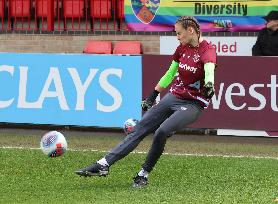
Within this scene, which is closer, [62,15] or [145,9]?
[145,9]

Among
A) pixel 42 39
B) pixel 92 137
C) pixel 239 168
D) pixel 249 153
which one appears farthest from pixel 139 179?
pixel 42 39

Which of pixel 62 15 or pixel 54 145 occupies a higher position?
pixel 62 15

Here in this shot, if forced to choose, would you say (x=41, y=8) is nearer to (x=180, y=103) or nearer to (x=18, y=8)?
(x=18, y=8)

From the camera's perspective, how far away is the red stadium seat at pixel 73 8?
21234 millimetres

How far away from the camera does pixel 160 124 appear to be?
435 inches

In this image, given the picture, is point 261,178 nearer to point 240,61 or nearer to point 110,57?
point 240,61

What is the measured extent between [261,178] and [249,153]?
2760mm

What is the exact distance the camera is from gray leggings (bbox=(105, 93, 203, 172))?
10.8 m

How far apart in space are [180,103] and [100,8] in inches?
408

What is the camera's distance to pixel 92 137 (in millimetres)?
16688

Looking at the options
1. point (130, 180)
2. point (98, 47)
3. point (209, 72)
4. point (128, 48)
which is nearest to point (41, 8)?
point (98, 47)

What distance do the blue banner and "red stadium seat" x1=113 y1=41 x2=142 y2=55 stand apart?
113 inches

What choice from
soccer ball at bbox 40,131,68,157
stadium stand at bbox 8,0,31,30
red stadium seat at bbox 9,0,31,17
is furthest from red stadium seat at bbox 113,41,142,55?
soccer ball at bbox 40,131,68,157

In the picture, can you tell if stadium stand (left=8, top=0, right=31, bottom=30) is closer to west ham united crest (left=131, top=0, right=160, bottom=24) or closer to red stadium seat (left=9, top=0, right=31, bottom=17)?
red stadium seat (left=9, top=0, right=31, bottom=17)
